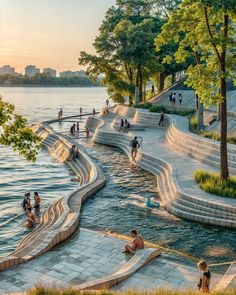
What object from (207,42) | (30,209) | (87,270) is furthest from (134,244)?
(207,42)

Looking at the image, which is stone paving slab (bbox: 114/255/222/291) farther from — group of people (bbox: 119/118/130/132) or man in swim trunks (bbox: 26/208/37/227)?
Result: group of people (bbox: 119/118/130/132)

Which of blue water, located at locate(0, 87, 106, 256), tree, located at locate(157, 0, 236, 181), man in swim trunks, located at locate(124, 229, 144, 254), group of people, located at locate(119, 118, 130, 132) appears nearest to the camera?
man in swim trunks, located at locate(124, 229, 144, 254)

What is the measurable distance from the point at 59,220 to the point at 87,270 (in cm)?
455

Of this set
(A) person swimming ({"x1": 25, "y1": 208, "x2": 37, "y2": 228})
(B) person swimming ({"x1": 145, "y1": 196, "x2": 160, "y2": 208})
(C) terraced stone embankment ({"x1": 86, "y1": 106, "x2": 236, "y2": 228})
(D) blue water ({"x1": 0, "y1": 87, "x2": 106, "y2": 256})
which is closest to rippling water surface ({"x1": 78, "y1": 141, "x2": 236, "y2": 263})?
(B) person swimming ({"x1": 145, "y1": 196, "x2": 160, "y2": 208})

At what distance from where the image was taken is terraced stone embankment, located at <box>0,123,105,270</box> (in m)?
14.0

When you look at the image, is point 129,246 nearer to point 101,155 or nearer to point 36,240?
point 36,240

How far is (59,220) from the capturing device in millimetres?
17094

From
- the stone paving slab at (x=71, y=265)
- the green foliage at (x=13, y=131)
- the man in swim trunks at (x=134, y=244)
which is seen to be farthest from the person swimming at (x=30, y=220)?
the green foliage at (x=13, y=131)

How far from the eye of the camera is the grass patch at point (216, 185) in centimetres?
1844

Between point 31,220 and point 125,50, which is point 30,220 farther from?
point 125,50

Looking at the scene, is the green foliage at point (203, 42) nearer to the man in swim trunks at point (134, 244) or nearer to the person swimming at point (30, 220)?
the man in swim trunks at point (134, 244)

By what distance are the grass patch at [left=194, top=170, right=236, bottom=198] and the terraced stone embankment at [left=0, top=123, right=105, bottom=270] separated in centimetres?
595

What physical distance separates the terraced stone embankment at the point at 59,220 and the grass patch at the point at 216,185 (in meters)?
5.95

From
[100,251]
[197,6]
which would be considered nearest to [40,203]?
[100,251]
